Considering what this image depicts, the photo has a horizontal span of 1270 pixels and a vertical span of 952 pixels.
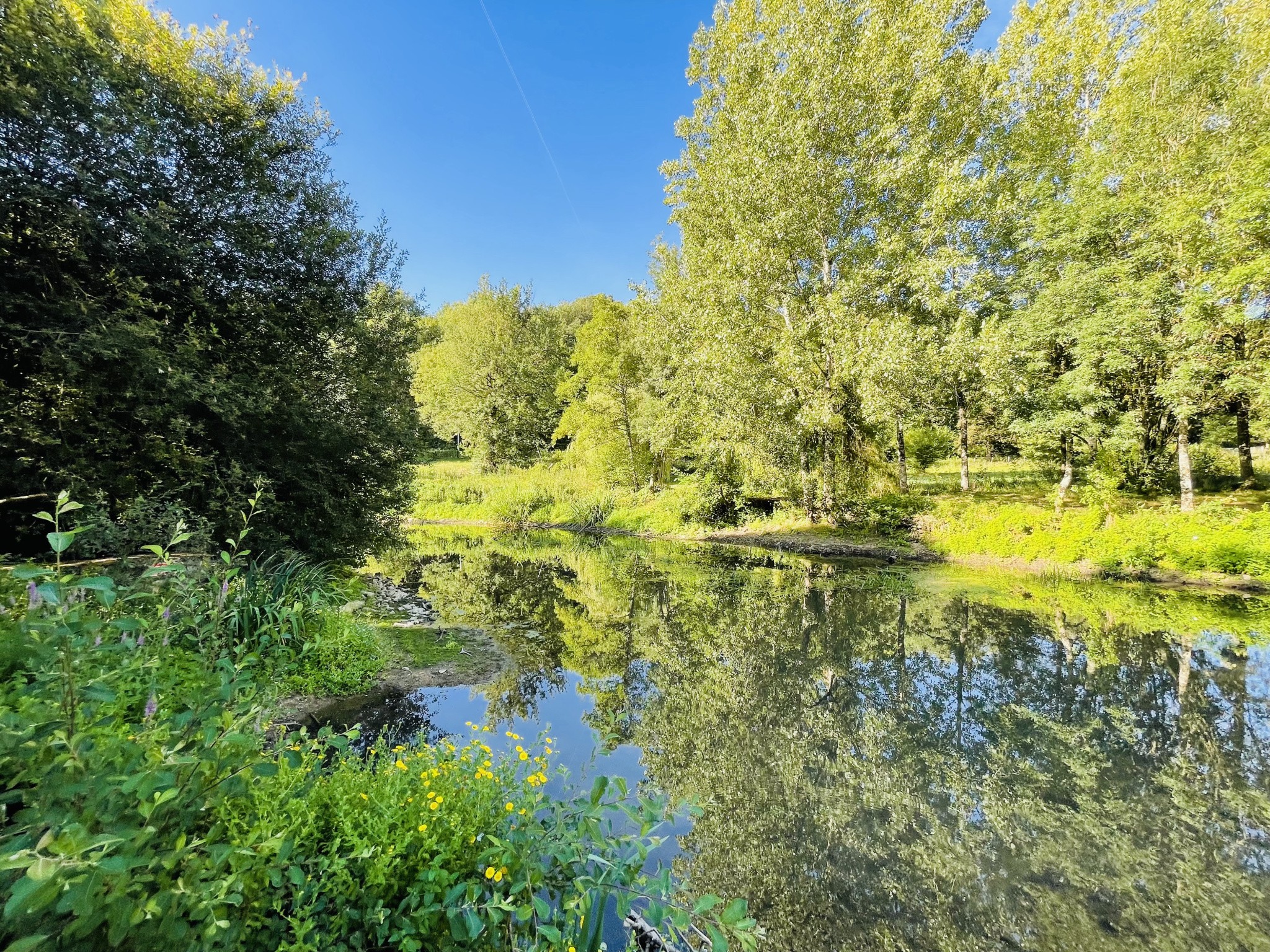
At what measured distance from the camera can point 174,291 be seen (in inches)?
263

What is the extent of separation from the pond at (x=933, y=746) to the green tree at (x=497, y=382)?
23470 mm

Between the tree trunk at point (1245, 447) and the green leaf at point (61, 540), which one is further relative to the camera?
the tree trunk at point (1245, 447)

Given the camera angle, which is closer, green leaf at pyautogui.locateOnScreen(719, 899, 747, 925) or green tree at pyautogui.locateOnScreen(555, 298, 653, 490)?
green leaf at pyautogui.locateOnScreen(719, 899, 747, 925)

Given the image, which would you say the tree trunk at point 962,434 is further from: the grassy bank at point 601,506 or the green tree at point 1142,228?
the grassy bank at point 601,506

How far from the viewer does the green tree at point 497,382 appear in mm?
32875

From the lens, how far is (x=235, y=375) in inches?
268

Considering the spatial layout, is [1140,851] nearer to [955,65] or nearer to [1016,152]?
[955,65]

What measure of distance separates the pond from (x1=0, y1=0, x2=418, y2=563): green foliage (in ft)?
12.6

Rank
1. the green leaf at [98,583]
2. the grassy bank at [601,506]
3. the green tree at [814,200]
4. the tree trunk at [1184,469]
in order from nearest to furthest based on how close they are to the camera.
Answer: the green leaf at [98,583] < the tree trunk at [1184,469] < the green tree at [814,200] < the grassy bank at [601,506]

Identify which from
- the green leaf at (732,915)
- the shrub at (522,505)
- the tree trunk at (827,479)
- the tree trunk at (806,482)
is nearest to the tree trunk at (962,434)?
the tree trunk at (827,479)

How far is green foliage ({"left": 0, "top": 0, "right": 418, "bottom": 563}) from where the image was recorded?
548 centimetres

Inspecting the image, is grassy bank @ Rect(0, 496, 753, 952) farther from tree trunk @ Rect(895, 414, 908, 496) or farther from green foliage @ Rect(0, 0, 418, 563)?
tree trunk @ Rect(895, 414, 908, 496)

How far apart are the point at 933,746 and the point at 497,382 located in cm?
3169

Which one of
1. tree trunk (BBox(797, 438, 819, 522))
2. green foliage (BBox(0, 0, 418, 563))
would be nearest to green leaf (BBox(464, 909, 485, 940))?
green foliage (BBox(0, 0, 418, 563))
